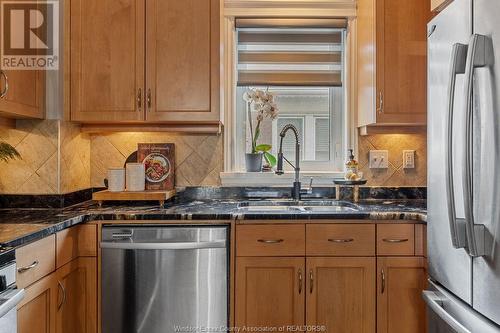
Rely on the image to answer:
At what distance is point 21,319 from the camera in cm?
142

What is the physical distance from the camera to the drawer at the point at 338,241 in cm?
189

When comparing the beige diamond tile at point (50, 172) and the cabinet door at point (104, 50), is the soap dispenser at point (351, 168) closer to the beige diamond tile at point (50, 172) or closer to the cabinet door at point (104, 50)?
the cabinet door at point (104, 50)

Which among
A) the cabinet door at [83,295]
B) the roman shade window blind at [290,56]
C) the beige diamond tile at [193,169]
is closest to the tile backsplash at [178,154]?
the beige diamond tile at [193,169]

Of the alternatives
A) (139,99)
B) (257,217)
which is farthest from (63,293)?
(139,99)

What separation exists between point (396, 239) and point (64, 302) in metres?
1.61

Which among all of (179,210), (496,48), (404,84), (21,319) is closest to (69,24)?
(179,210)

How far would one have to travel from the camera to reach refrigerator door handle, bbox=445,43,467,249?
48.6 inches

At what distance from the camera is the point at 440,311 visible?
4.59ft

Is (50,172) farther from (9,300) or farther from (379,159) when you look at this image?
(379,159)

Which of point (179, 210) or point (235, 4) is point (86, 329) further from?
point (235, 4)

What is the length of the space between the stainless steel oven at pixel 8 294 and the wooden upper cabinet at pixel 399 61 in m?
1.90

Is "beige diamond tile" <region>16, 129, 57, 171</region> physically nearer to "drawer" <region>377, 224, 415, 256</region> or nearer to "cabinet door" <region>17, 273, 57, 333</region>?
"cabinet door" <region>17, 273, 57, 333</region>

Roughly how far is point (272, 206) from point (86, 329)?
1224 millimetres

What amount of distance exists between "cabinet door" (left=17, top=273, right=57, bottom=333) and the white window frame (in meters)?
1.21
